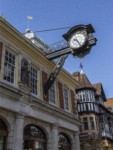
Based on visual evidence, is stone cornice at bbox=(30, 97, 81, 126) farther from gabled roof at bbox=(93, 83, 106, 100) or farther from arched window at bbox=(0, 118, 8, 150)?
gabled roof at bbox=(93, 83, 106, 100)

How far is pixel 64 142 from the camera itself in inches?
653

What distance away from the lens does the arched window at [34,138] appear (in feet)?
42.3

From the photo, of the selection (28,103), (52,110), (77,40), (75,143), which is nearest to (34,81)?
(28,103)

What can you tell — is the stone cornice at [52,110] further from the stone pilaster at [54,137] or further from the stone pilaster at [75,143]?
the stone pilaster at [75,143]

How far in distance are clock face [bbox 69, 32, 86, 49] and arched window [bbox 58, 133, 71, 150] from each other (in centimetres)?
670

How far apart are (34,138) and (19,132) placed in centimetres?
202

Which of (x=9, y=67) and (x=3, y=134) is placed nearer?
(x=3, y=134)

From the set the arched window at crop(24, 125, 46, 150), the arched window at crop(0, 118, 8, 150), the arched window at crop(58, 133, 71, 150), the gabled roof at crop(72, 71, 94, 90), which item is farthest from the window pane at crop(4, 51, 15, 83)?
A: the gabled roof at crop(72, 71, 94, 90)

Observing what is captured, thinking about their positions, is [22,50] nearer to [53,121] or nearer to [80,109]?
[53,121]

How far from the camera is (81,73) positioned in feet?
109

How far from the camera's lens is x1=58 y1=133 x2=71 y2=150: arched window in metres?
16.1

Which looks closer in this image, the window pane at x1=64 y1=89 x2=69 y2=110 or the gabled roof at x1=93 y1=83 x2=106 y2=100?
the window pane at x1=64 y1=89 x2=69 y2=110

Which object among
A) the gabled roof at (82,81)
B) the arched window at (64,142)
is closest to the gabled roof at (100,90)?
the gabled roof at (82,81)

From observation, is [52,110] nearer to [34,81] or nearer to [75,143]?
[34,81]
